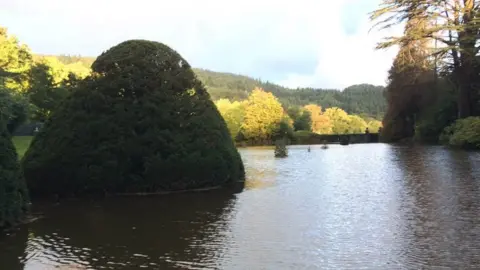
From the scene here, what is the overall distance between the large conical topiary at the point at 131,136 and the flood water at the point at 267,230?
86 cm

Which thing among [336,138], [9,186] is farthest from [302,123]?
[9,186]

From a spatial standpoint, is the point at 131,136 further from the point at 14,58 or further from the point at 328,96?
the point at 328,96

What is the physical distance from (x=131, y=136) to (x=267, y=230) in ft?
19.3

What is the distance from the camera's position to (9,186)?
27.4ft

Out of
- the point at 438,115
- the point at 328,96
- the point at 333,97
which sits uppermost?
the point at 328,96

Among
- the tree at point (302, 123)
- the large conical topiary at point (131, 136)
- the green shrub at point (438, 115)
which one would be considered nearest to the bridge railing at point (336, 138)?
the green shrub at point (438, 115)

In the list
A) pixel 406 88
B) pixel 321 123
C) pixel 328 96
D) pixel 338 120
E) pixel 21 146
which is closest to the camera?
pixel 21 146

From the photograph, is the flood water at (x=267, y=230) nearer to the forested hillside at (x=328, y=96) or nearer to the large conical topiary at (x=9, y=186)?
the large conical topiary at (x=9, y=186)

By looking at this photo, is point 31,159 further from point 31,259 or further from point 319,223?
point 319,223

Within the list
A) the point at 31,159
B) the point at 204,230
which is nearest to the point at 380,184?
the point at 204,230

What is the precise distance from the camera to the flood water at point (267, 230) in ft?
20.5

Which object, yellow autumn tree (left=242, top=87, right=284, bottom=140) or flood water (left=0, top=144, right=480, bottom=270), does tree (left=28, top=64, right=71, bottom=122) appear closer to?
flood water (left=0, top=144, right=480, bottom=270)

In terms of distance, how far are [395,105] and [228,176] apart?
38.2 meters

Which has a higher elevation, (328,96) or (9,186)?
(328,96)
